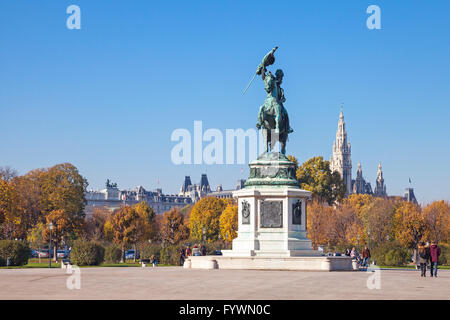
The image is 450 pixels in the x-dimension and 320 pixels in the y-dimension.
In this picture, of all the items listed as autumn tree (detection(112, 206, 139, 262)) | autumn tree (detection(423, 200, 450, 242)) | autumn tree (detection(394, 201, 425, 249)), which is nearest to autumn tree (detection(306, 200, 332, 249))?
autumn tree (detection(394, 201, 425, 249))

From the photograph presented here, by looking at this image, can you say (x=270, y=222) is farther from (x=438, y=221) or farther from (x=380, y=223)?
(x=438, y=221)

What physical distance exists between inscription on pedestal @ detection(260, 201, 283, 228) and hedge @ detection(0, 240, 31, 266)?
2293 cm

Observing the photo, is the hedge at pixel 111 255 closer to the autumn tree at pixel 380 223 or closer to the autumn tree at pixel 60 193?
the autumn tree at pixel 60 193

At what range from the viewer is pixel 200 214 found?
122m

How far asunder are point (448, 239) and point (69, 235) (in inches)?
2014

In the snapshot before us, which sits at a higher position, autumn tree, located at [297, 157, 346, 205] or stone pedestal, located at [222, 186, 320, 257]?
autumn tree, located at [297, 157, 346, 205]

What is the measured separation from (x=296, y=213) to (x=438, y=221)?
63565 mm

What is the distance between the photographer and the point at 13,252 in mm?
55719

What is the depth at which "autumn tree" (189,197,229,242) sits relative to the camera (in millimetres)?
115600

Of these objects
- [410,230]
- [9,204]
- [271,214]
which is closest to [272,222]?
[271,214]

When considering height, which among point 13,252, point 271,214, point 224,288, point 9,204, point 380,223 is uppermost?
point 9,204

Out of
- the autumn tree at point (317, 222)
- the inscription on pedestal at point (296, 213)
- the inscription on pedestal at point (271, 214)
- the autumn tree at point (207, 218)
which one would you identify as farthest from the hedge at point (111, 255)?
the autumn tree at point (207, 218)

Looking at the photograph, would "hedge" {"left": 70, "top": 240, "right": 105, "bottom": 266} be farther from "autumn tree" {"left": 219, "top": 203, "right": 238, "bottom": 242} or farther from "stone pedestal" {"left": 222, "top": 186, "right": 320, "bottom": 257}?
"autumn tree" {"left": 219, "top": 203, "right": 238, "bottom": 242}
